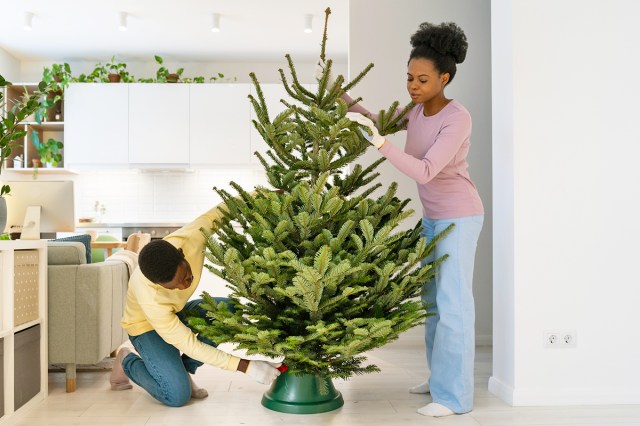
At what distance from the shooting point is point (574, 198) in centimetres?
288

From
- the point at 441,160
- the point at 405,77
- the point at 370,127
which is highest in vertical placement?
the point at 405,77

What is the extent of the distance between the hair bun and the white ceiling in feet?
10.7

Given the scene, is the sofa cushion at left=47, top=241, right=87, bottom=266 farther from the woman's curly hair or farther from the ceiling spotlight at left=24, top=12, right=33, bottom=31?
the ceiling spotlight at left=24, top=12, right=33, bottom=31

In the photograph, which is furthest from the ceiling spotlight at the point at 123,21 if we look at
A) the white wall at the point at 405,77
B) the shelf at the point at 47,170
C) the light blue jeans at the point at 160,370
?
the light blue jeans at the point at 160,370

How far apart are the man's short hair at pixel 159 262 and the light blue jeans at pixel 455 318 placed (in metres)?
1.02

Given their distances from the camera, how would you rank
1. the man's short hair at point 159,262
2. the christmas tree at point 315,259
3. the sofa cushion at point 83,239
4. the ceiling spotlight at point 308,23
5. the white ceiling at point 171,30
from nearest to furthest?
1. the christmas tree at point 315,259
2. the man's short hair at point 159,262
3. the sofa cushion at point 83,239
4. the white ceiling at point 171,30
5. the ceiling spotlight at point 308,23

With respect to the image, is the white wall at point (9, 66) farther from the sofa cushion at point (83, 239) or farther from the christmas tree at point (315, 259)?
the christmas tree at point (315, 259)

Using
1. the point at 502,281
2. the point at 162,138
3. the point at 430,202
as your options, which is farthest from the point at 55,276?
the point at 162,138

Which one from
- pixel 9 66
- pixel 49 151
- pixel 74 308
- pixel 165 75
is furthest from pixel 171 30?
pixel 74 308

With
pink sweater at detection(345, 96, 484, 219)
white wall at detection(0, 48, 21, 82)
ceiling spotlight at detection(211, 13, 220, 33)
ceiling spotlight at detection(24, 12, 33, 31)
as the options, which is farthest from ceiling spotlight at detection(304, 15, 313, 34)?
pink sweater at detection(345, 96, 484, 219)

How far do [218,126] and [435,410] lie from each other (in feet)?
17.0

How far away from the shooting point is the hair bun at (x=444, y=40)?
2621 mm

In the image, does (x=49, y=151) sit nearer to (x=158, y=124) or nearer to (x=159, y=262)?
(x=158, y=124)

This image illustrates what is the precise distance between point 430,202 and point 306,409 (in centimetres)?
99
